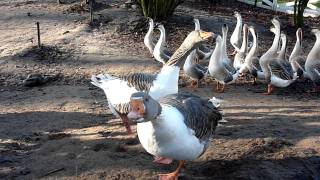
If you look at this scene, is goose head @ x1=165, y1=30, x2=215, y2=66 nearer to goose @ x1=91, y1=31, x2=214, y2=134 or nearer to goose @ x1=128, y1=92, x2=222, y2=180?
goose @ x1=91, y1=31, x2=214, y2=134

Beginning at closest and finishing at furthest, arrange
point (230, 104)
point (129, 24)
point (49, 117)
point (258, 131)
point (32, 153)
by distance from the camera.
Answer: point (32, 153) < point (258, 131) < point (49, 117) < point (230, 104) < point (129, 24)

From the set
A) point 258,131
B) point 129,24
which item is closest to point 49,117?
point 258,131

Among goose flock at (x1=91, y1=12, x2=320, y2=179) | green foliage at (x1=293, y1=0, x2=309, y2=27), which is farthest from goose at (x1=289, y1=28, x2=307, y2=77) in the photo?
green foliage at (x1=293, y1=0, x2=309, y2=27)

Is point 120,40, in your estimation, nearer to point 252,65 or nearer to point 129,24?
point 129,24

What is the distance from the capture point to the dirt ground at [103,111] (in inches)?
231

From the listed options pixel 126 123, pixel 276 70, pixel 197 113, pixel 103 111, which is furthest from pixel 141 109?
pixel 276 70

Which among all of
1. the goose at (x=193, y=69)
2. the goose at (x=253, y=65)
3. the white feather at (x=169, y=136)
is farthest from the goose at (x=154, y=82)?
the goose at (x=253, y=65)

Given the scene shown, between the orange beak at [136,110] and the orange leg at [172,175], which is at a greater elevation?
the orange beak at [136,110]

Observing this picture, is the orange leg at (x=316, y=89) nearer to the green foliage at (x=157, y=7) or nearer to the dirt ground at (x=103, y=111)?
the dirt ground at (x=103, y=111)

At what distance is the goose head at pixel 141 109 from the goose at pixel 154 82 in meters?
1.82

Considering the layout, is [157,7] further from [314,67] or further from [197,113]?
[197,113]

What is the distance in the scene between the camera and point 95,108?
8.07 metres

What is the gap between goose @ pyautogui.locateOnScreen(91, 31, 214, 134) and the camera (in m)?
6.30

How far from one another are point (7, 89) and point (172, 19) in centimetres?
505
